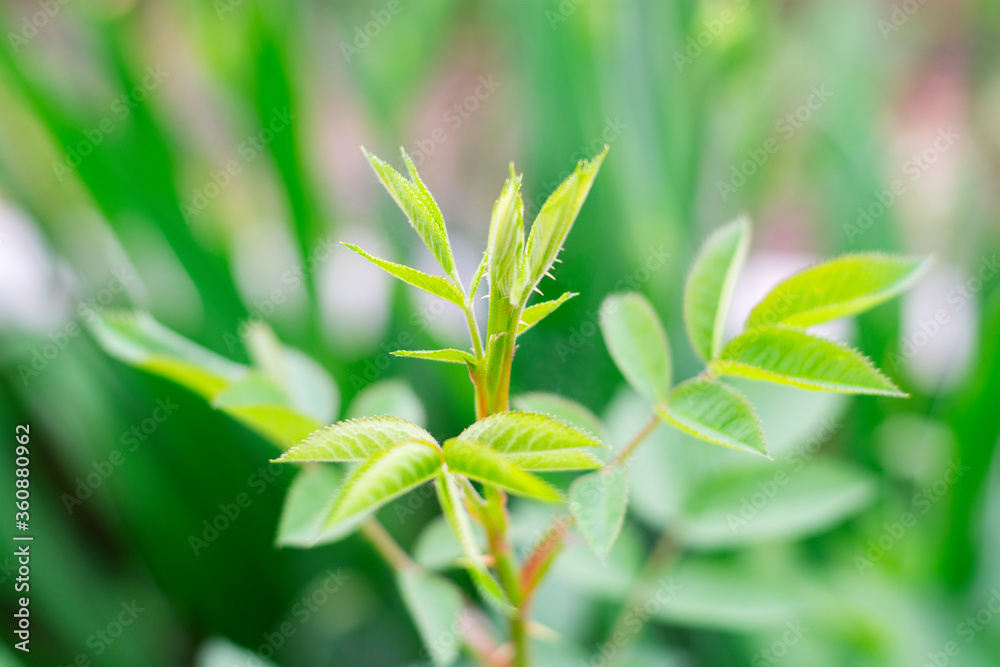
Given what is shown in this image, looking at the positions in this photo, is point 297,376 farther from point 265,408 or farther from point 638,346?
point 638,346

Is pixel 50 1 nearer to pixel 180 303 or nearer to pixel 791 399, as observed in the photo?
pixel 180 303

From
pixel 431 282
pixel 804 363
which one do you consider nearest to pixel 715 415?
pixel 804 363

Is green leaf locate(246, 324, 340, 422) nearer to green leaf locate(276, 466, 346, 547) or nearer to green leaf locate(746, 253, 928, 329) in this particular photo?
green leaf locate(276, 466, 346, 547)

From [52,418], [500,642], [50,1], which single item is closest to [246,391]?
[500,642]

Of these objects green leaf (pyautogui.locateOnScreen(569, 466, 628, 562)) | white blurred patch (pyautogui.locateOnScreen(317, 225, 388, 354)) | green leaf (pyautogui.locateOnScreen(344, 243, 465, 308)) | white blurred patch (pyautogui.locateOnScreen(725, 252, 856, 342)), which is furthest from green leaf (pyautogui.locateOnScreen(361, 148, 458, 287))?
white blurred patch (pyautogui.locateOnScreen(725, 252, 856, 342))

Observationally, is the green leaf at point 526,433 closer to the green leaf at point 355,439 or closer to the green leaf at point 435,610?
→ the green leaf at point 355,439

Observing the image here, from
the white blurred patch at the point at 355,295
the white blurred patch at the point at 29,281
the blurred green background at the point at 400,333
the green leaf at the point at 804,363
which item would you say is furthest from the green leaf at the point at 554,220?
the white blurred patch at the point at 29,281
